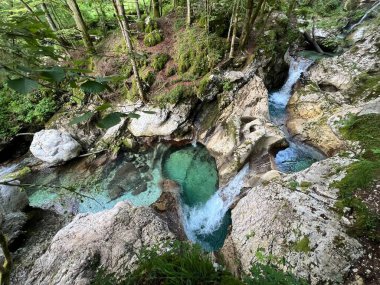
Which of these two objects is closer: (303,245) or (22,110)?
(303,245)

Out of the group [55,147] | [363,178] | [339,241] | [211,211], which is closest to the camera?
[339,241]

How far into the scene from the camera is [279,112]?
9.38 m

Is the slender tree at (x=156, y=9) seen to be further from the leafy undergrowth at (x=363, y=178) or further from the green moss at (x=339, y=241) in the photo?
the green moss at (x=339, y=241)

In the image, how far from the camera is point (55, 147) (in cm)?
914

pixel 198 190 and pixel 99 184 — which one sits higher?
pixel 198 190

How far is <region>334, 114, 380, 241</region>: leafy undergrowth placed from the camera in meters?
3.98

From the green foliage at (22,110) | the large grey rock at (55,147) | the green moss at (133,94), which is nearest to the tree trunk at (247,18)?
the green moss at (133,94)

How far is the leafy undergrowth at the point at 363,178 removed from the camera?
3.98 m

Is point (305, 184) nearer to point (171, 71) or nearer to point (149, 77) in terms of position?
point (171, 71)

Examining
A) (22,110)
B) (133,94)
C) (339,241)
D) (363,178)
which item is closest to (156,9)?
(133,94)

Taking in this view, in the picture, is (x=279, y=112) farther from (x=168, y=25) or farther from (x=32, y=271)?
(x=32, y=271)

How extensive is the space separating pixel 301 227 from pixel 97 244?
3.72 metres

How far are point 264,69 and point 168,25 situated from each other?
4.96 meters

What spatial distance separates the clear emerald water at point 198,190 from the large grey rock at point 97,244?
163cm
